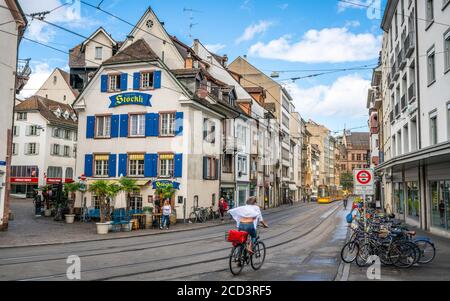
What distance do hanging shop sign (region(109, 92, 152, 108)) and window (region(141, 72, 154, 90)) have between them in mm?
690

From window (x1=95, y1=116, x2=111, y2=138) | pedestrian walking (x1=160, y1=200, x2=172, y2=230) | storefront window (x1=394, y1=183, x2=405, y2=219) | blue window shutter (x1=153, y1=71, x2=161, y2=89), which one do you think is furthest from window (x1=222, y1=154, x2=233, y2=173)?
storefront window (x1=394, y1=183, x2=405, y2=219)

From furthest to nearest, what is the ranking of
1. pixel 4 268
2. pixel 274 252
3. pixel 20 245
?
pixel 20 245 < pixel 274 252 < pixel 4 268

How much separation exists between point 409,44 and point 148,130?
17.6m

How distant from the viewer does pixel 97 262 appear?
12.5 meters

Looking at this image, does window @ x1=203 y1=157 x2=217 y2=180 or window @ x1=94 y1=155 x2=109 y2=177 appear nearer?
window @ x1=94 y1=155 x2=109 y2=177

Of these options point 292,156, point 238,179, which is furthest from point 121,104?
point 292,156

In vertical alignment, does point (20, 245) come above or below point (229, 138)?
below

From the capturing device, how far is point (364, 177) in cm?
1559

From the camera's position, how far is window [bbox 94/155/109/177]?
33188 mm

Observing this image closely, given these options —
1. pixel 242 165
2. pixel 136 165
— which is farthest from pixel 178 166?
pixel 242 165

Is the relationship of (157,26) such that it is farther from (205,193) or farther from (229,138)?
(205,193)

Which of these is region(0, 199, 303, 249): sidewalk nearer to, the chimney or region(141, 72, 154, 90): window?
region(141, 72, 154, 90): window

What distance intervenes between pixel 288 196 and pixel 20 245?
58.1m

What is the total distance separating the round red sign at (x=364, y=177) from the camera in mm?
15502
